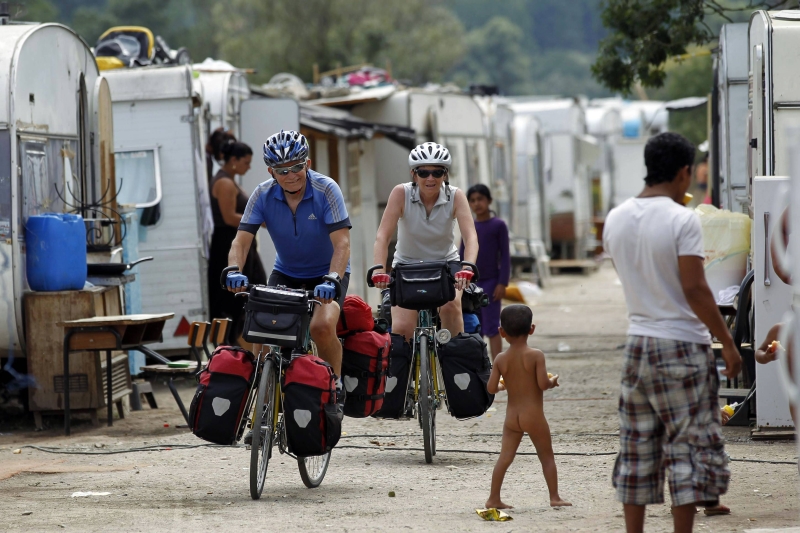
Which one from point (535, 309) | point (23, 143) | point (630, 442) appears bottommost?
point (535, 309)

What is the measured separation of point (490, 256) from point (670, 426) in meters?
6.31

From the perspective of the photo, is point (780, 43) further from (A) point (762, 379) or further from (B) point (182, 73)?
(B) point (182, 73)

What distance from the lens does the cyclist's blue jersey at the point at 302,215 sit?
6.71 meters

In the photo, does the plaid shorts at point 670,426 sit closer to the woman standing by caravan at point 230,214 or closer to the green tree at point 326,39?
the woman standing by caravan at point 230,214

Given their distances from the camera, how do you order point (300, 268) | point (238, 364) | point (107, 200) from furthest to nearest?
1. point (107, 200)
2. point (300, 268)
3. point (238, 364)

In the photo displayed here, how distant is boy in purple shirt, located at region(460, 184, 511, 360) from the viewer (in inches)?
427

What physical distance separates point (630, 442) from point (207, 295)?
7810 mm

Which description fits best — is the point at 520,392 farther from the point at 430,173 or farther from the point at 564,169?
the point at 564,169

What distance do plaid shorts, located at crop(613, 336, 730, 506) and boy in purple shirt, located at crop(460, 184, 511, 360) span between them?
6.04 metres

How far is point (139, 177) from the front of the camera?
12.4m

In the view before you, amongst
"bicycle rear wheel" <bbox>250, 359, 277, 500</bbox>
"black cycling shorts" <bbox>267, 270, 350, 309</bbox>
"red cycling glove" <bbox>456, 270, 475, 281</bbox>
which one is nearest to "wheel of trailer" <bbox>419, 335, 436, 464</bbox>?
"red cycling glove" <bbox>456, 270, 475, 281</bbox>

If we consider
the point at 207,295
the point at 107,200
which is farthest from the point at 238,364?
the point at 207,295

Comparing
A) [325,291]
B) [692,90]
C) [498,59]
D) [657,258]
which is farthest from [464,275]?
[498,59]

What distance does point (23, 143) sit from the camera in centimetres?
933
